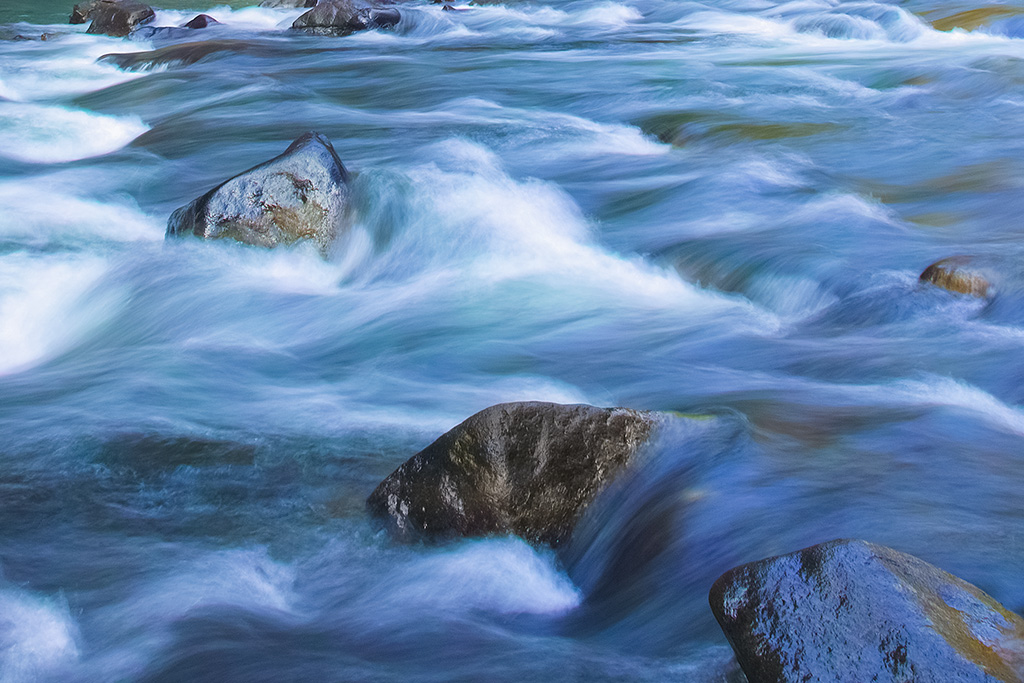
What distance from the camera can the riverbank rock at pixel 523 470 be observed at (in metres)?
2.81

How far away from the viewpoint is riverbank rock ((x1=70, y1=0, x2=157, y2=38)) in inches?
551

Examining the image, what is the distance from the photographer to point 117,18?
14086mm

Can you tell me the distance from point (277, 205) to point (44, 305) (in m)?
1.30

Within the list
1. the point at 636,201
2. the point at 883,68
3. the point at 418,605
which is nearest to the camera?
the point at 418,605

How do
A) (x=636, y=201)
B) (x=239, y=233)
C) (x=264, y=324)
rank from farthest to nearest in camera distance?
(x=636, y=201)
(x=239, y=233)
(x=264, y=324)

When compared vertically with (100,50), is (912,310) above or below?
below

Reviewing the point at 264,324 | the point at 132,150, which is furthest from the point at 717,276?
the point at 132,150

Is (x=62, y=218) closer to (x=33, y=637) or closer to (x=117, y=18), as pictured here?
(x=33, y=637)

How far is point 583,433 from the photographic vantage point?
2834 mm

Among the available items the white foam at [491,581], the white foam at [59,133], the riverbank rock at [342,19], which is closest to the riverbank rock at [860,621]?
the white foam at [491,581]

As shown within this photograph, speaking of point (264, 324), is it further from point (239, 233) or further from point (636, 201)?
point (636, 201)

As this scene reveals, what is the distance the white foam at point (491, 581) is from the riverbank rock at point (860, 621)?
75cm

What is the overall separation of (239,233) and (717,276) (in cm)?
259

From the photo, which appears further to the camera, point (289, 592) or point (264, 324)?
point (264, 324)
